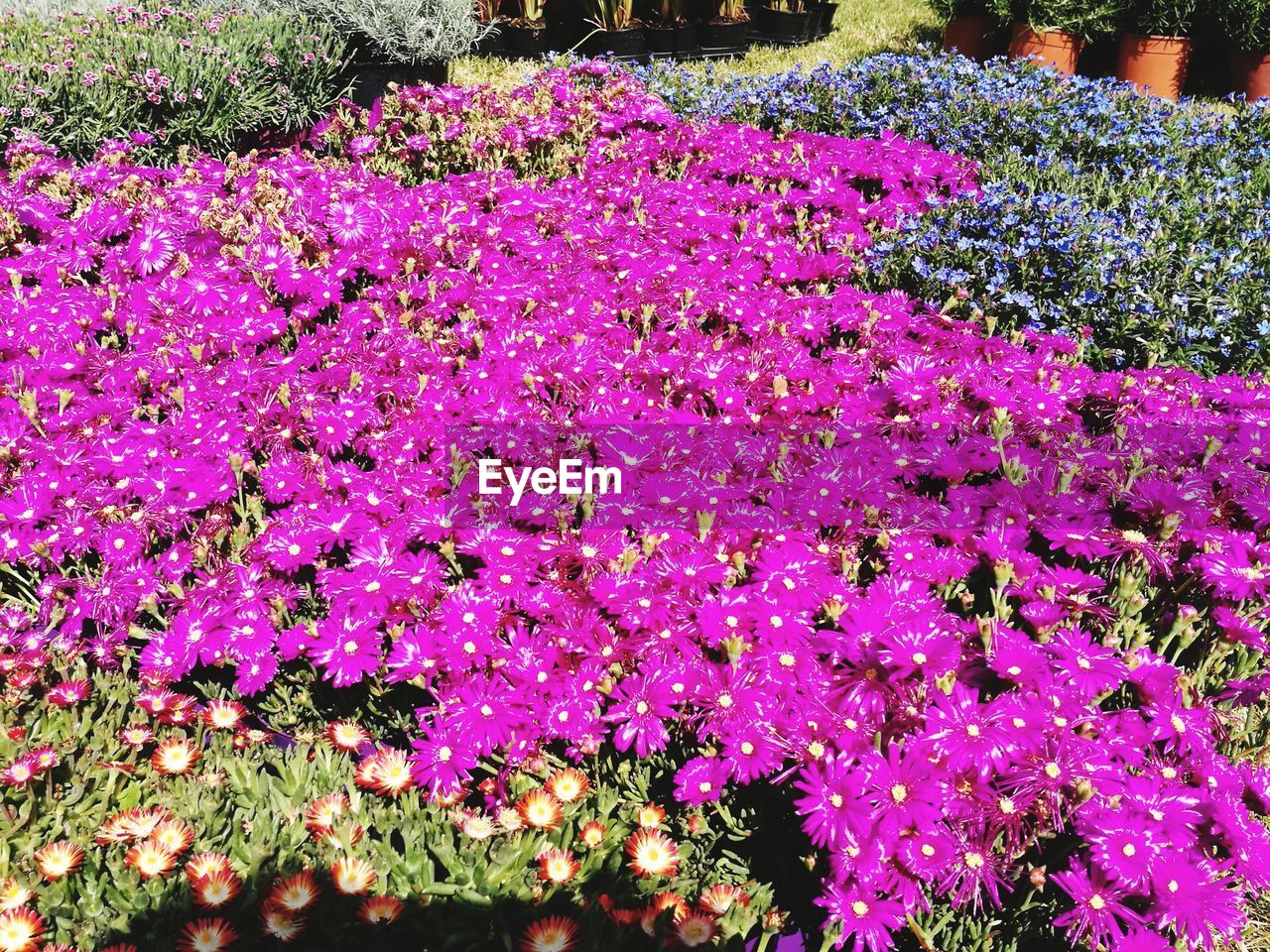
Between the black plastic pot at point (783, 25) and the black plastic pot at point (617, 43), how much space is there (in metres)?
1.67

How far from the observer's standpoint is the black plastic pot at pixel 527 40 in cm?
880

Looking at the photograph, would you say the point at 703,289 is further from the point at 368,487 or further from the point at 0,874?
the point at 0,874

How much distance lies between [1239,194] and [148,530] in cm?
458

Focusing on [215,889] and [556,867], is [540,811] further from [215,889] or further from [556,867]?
[215,889]

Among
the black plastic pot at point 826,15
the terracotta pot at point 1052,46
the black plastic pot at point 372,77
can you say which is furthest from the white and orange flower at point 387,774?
the black plastic pot at point 826,15

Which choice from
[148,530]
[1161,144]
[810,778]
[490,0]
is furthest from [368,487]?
[490,0]

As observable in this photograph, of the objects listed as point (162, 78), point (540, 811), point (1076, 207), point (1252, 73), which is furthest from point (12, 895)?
point (1252, 73)

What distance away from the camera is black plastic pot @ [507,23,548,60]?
8.80 meters

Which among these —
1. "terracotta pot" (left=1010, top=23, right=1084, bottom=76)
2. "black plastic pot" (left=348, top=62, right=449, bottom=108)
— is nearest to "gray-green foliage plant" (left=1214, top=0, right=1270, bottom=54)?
"terracotta pot" (left=1010, top=23, right=1084, bottom=76)

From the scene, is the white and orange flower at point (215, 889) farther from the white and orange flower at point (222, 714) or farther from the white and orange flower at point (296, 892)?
the white and orange flower at point (222, 714)

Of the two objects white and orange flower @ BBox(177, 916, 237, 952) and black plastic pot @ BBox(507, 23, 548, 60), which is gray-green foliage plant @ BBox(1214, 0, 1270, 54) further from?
white and orange flower @ BBox(177, 916, 237, 952)

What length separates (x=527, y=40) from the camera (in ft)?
28.9

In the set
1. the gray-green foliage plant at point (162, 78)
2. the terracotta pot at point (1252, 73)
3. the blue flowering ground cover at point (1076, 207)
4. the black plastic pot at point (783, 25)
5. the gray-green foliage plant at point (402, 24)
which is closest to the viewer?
the blue flowering ground cover at point (1076, 207)

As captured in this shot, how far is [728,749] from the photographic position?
5.67 ft
